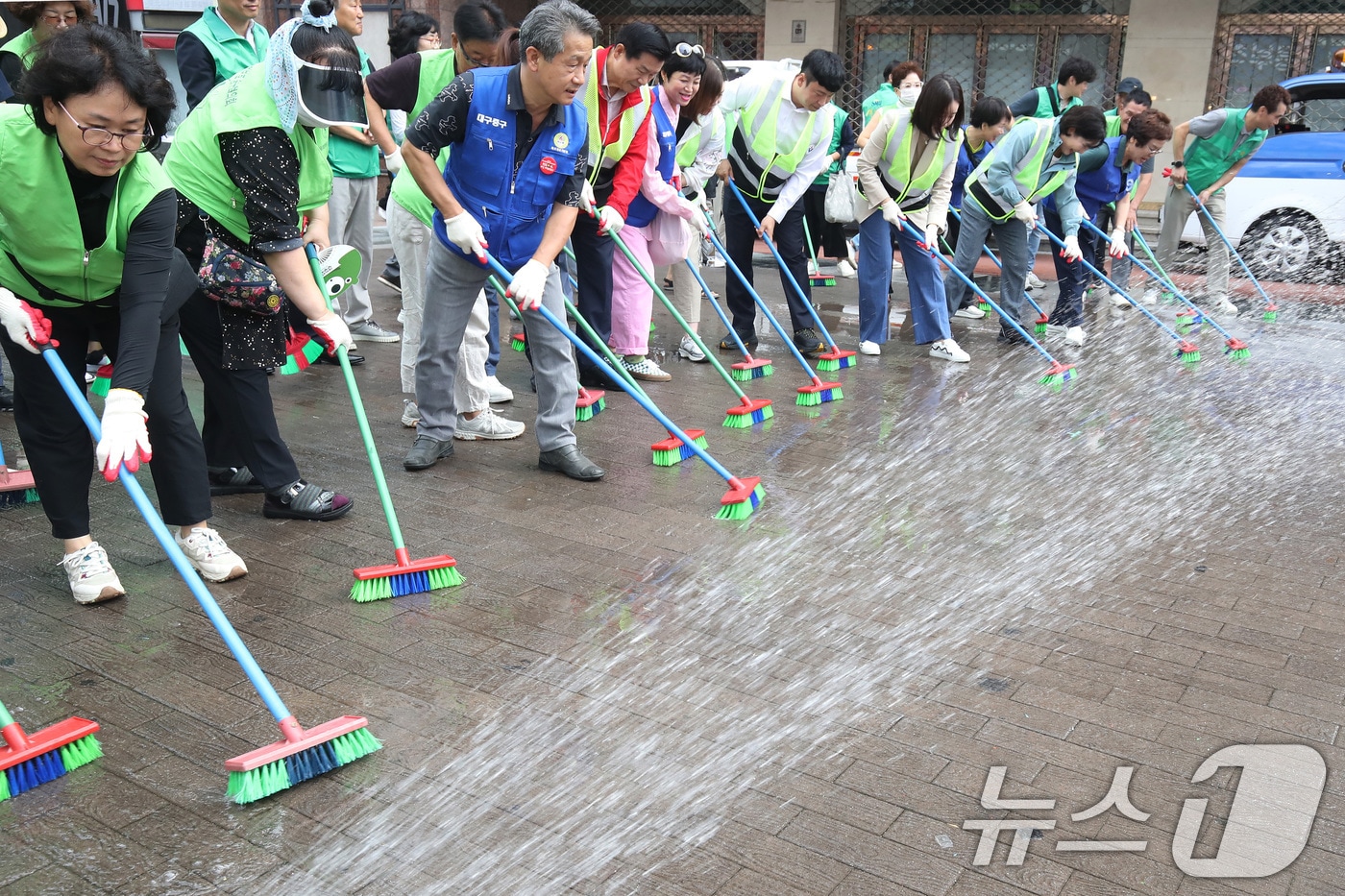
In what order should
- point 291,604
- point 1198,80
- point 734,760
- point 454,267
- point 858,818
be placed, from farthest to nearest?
point 1198,80, point 454,267, point 291,604, point 734,760, point 858,818

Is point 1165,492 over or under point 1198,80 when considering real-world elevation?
under

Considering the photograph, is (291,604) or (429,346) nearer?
(291,604)

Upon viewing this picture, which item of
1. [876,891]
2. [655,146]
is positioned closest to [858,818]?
[876,891]

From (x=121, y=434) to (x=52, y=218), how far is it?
0.63 meters

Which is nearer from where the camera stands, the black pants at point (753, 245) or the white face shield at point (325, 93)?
the white face shield at point (325, 93)

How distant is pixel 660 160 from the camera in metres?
6.14

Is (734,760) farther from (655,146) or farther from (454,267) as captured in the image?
(655,146)

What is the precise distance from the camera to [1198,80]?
1268cm

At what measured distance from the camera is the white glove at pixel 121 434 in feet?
9.13

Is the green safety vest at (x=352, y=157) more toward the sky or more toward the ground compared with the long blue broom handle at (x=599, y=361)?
more toward the sky

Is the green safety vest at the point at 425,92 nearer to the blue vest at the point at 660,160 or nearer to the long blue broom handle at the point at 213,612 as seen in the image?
the blue vest at the point at 660,160

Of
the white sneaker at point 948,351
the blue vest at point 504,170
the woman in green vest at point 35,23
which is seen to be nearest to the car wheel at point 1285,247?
the white sneaker at point 948,351

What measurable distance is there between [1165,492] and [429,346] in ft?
10.2

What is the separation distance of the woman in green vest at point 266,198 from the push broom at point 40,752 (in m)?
1.54
